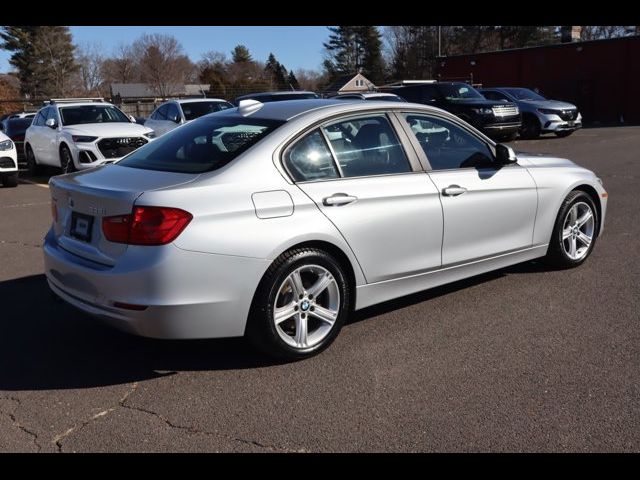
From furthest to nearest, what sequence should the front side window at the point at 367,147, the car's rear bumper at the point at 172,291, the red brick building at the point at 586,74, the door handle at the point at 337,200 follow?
1. the red brick building at the point at 586,74
2. the front side window at the point at 367,147
3. the door handle at the point at 337,200
4. the car's rear bumper at the point at 172,291

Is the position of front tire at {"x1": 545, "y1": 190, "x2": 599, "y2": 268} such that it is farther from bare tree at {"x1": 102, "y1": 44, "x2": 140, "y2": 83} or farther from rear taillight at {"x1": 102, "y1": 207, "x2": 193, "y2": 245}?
bare tree at {"x1": 102, "y1": 44, "x2": 140, "y2": 83}

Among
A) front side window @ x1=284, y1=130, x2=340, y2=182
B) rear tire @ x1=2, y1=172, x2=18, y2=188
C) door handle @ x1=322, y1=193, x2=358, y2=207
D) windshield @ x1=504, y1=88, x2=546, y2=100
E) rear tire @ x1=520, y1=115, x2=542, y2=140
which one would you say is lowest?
rear tire @ x1=520, y1=115, x2=542, y2=140

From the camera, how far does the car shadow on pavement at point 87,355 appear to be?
3914 mm

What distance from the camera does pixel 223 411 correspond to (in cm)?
348

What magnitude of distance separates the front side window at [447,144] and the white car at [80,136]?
8.69 m

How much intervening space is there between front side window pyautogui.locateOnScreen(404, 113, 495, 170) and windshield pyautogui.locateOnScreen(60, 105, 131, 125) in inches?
416

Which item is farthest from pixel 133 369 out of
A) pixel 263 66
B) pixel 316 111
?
pixel 263 66

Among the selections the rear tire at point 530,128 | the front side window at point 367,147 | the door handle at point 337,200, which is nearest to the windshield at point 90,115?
the front side window at point 367,147

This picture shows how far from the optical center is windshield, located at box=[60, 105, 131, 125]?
45.3ft

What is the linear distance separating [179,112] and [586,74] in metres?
27.0

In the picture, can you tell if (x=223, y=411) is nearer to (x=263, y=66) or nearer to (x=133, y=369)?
(x=133, y=369)

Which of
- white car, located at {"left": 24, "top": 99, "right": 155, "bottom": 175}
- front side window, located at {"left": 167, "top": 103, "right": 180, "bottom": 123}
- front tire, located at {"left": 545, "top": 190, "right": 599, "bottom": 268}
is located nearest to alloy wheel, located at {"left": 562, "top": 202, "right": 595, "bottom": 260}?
front tire, located at {"left": 545, "top": 190, "right": 599, "bottom": 268}

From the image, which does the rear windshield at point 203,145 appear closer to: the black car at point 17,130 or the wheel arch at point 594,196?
the wheel arch at point 594,196
